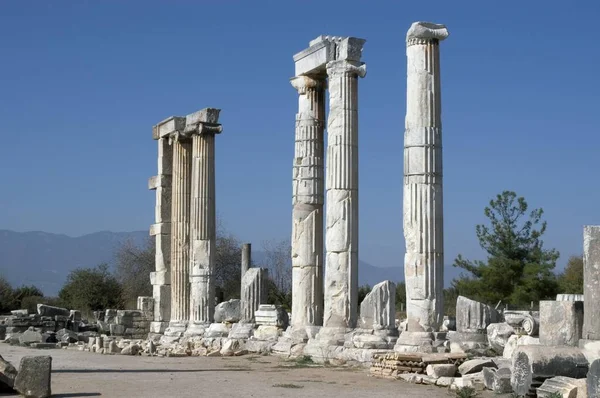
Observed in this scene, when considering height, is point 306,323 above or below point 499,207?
below

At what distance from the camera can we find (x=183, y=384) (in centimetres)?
1653

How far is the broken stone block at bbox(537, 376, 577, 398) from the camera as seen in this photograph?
12.7 metres

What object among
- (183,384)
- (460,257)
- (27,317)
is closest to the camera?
(183,384)

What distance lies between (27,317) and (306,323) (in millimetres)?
15127

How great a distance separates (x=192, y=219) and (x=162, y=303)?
3519 mm

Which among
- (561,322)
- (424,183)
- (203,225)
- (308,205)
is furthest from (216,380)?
(203,225)

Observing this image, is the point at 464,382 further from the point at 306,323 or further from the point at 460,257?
the point at 460,257

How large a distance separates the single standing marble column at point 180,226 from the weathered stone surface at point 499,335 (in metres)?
13.8

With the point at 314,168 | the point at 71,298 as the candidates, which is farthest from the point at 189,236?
the point at 71,298

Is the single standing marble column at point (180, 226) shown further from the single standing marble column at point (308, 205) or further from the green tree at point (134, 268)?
the green tree at point (134, 268)

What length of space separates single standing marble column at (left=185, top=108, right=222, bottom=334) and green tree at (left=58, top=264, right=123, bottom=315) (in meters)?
22.3

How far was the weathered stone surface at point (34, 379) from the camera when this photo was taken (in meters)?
13.9

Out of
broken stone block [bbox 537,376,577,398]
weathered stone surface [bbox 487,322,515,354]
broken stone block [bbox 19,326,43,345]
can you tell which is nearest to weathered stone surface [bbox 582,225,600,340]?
broken stone block [bbox 537,376,577,398]

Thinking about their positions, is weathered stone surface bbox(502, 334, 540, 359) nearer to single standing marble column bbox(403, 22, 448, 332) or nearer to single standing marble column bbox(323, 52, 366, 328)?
single standing marble column bbox(403, 22, 448, 332)
